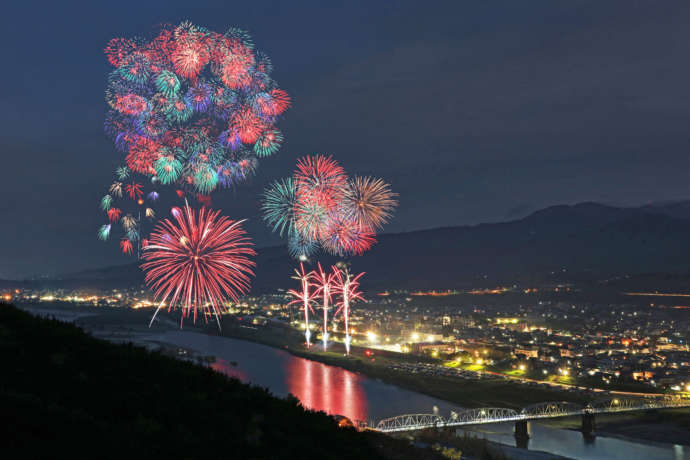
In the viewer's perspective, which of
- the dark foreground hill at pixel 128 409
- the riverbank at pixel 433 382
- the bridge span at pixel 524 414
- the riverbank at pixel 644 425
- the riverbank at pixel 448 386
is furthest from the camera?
the riverbank at pixel 433 382

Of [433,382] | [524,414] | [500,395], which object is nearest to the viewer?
[524,414]

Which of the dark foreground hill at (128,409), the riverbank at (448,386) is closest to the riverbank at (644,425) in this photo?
the riverbank at (448,386)

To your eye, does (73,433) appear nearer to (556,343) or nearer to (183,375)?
(183,375)

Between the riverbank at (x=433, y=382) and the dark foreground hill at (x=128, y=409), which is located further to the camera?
the riverbank at (x=433, y=382)

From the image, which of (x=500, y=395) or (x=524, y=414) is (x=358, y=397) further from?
(x=524, y=414)

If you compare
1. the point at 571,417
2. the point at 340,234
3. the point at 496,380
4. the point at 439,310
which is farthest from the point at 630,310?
the point at 340,234

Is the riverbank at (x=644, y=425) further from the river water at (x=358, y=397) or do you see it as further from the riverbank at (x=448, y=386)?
the river water at (x=358, y=397)

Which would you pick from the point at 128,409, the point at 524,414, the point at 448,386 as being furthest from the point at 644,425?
the point at 128,409
